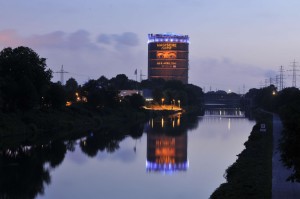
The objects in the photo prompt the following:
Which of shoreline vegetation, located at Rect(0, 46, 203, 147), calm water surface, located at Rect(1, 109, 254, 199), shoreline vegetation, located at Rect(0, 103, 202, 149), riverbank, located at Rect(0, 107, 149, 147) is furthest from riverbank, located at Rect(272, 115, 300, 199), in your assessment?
shoreline vegetation, located at Rect(0, 46, 203, 147)

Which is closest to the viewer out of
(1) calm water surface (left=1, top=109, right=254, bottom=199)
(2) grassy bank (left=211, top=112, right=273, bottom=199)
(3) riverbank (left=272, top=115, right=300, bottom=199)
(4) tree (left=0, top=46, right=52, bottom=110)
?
(3) riverbank (left=272, top=115, right=300, bottom=199)

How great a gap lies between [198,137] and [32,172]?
2660 cm

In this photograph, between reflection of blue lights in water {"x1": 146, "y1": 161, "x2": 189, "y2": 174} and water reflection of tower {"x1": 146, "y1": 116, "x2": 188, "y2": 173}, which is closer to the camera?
reflection of blue lights in water {"x1": 146, "y1": 161, "x2": 189, "y2": 174}

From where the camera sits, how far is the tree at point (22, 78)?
5900 centimetres

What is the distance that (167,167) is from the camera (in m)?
32.6

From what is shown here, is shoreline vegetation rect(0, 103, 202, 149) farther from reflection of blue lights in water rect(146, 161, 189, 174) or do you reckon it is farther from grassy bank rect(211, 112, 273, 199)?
grassy bank rect(211, 112, 273, 199)

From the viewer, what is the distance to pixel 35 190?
24594 mm

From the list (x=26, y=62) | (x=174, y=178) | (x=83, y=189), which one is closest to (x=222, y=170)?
(x=174, y=178)

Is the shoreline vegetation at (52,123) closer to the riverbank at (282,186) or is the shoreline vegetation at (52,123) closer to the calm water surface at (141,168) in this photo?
the calm water surface at (141,168)

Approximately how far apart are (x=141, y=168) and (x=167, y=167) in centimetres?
149

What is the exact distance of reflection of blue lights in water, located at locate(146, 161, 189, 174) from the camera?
31.5 meters

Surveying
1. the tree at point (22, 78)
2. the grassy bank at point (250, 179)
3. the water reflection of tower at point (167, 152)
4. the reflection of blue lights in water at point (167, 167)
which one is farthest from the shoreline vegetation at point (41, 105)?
the grassy bank at point (250, 179)

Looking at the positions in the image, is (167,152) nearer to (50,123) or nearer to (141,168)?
(141,168)

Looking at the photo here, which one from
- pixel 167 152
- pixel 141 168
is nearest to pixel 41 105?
pixel 167 152
